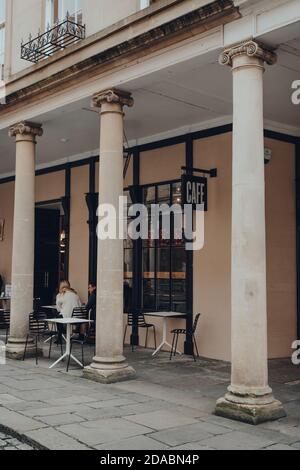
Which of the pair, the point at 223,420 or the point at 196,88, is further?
the point at 196,88

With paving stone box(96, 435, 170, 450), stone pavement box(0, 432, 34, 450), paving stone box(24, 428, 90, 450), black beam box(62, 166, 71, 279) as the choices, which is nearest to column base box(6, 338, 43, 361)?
black beam box(62, 166, 71, 279)

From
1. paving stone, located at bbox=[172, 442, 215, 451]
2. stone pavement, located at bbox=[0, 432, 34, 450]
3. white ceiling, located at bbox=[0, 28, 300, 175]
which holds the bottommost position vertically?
stone pavement, located at bbox=[0, 432, 34, 450]

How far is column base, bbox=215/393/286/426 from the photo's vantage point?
6684mm

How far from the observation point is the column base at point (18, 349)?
1132 centimetres

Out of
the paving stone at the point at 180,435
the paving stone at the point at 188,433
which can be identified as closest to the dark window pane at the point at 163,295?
the paving stone at the point at 188,433

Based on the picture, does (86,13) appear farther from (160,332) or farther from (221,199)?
(160,332)

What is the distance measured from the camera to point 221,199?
11555 mm

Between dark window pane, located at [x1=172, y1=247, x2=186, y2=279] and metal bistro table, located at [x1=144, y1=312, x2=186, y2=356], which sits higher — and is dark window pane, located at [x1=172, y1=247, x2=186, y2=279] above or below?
above

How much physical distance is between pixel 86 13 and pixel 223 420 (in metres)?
7.29

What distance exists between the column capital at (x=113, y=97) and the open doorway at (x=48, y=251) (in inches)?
310

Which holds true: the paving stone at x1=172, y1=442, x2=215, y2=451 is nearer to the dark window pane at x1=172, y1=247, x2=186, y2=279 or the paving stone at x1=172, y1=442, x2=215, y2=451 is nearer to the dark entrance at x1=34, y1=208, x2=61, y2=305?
the dark window pane at x1=172, y1=247, x2=186, y2=279

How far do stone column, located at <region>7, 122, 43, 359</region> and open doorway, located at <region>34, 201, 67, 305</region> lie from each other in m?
5.43

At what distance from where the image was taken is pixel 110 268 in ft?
30.5
